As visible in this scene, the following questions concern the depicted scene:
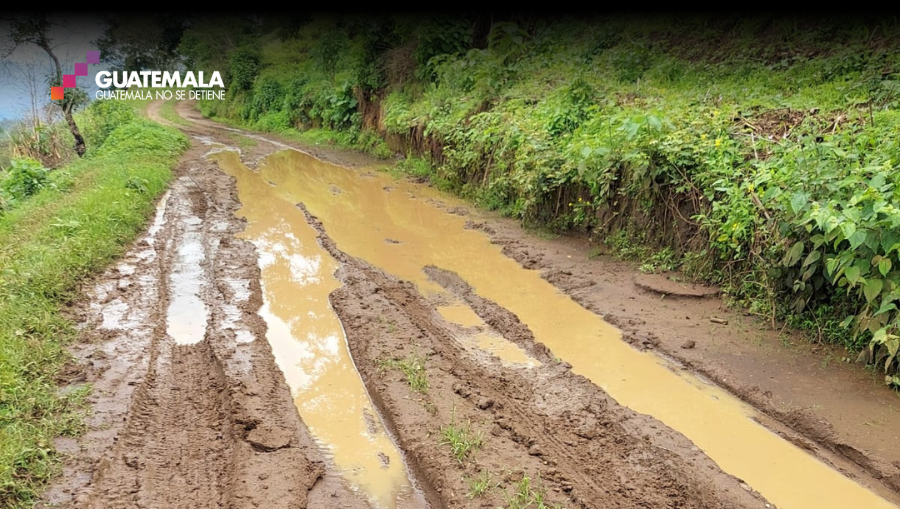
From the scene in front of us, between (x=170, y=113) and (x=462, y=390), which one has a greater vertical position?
(x=462, y=390)

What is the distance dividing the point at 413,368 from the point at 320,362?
0.93m

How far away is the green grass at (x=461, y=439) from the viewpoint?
4.00m

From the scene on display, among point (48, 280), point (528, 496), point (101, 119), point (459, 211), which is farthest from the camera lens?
point (101, 119)

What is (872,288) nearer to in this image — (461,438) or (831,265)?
(831,265)

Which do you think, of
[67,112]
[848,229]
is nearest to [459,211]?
[848,229]

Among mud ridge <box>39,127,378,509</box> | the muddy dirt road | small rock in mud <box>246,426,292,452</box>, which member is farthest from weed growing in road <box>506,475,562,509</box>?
small rock in mud <box>246,426,292,452</box>

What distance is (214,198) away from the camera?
1173cm

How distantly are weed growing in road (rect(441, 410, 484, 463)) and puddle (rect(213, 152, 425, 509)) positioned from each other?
34cm

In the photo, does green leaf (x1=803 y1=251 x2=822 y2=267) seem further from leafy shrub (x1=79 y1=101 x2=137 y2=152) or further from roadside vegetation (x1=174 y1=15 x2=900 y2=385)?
leafy shrub (x1=79 y1=101 x2=137 y2=152)

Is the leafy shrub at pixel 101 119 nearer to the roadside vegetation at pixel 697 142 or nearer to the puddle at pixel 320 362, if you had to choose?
the roadside vegetation at pixel 697 142

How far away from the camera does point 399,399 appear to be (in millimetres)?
4699

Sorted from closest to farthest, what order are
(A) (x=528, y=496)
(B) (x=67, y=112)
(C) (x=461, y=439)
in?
(A) (x=528, y=496) < (C) (x=461, y=439) < (B) (x=67, y=112)

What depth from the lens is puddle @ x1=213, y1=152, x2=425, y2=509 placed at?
399 centimetres

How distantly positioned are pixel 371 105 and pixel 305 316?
13.6 metres
